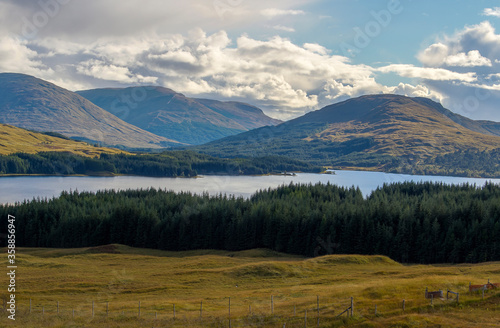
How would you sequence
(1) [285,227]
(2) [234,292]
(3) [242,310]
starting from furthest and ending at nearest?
(1) [285,227] < (2) [234,292] < (3) [242,310]

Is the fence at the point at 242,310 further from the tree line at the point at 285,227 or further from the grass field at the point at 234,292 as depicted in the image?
the tree line at the point at 285,227

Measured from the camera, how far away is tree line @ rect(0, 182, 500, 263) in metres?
105

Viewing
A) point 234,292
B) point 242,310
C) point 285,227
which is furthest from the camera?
point 285,227

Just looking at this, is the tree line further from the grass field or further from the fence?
the fence

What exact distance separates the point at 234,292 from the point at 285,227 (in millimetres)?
55310

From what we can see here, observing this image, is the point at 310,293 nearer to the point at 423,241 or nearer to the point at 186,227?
the point at 423,241

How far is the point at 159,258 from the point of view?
343ft

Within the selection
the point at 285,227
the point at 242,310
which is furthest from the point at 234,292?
the point at 285,227

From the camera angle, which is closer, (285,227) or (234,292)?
(234,292)

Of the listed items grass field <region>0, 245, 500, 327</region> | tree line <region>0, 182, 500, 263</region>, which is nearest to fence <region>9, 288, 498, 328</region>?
grass field <region>0, 245, 500, 327</region>

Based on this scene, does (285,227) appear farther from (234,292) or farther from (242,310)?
(242,310)

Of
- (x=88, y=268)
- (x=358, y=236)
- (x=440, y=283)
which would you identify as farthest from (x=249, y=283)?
(x=358, y=236)

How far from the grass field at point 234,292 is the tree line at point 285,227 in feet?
53.9

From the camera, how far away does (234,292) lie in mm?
65875
